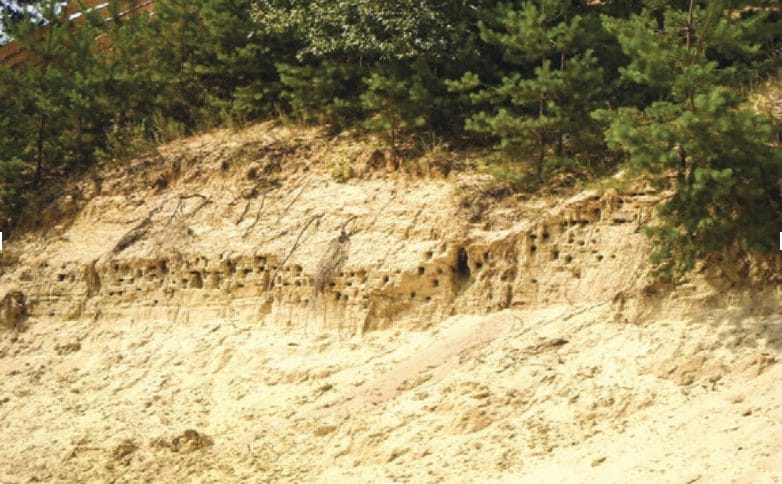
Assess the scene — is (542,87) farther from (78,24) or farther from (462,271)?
(78,24)

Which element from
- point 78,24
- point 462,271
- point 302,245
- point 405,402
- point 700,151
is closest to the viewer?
point 700,151

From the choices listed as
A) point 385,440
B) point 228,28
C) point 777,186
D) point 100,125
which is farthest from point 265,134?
point 777,186

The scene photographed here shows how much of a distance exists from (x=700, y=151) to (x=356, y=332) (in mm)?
4957

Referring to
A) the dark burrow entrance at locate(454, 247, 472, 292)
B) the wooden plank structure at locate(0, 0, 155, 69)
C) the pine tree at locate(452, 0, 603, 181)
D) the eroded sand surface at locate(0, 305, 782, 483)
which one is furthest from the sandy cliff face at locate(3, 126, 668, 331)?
the wooden plank structure at locate(0, 0, 155, 69)

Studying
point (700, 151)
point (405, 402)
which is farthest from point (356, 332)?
point (700, 151)

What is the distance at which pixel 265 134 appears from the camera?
58.7ft

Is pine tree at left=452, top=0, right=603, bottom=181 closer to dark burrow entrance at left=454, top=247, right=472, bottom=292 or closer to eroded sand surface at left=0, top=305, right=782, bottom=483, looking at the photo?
dark burrow entrance at left=454, top=247, right=472, bottom=292

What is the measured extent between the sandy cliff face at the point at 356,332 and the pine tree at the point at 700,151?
0.47 metres

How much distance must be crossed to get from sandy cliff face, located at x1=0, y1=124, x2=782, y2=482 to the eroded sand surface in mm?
28

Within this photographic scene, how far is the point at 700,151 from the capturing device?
12.1 metres

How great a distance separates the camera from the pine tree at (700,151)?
12.1 m

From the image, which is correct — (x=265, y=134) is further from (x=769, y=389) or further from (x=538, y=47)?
(x=769, y=389)

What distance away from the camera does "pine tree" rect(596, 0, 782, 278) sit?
→ 12.1m

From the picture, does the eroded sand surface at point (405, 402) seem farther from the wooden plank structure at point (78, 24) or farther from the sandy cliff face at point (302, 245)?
the wooden plank structure at point (78, 24)
